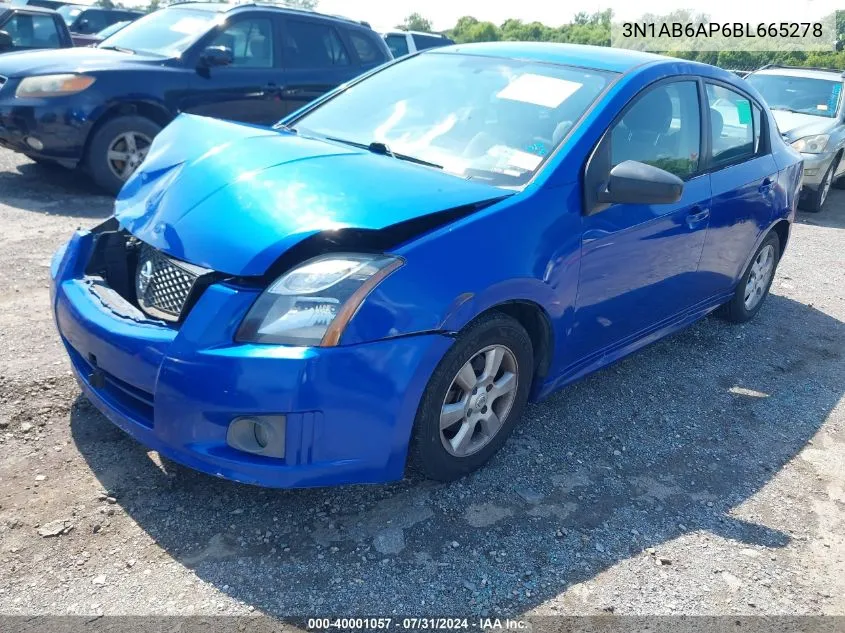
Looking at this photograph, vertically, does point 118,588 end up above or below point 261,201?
below

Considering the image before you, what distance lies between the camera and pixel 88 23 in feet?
55.0

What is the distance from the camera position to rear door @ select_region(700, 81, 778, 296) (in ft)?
13.0

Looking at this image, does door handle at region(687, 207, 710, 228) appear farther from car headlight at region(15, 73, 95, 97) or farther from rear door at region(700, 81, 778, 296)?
car headlight at region(15, 73, 95, 97)

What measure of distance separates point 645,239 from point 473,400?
1203 mm

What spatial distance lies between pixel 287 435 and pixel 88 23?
1760 cm

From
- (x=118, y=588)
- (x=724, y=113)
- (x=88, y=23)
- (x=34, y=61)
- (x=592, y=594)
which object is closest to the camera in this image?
(x=118, y=588)

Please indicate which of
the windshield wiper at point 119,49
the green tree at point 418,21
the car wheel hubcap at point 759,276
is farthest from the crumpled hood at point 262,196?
the green tree at point 418,21

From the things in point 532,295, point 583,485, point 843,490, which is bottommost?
point 843,490

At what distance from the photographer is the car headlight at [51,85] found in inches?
243

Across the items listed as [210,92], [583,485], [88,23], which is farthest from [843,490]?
[88,23]

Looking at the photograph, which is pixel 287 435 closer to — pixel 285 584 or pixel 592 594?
pixel 285 584

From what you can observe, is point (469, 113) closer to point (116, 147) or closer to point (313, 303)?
point (313, 303)

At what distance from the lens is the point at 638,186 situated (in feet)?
9.64

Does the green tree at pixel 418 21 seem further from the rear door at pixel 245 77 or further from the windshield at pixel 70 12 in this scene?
the rear door at pixel 245 77
